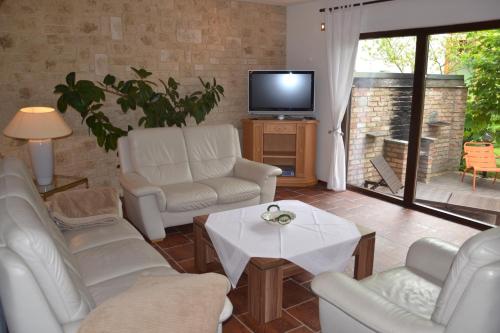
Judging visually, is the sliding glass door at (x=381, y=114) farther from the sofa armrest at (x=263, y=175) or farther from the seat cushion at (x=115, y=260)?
the seat cushion at (x=115, y=260)

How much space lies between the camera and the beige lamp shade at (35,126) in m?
3.38

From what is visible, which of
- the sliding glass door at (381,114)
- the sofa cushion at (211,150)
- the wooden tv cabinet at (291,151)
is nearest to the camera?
the sofa cushion at (211,150)

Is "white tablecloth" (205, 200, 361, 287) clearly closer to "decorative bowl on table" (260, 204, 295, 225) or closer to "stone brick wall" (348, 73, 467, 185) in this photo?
"decorative bowl on table" (260, 204, 295, 225)

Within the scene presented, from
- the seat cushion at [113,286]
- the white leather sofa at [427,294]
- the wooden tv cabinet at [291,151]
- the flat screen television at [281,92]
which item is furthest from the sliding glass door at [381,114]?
the seat cushion at [113,286]

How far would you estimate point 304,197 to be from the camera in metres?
5.18

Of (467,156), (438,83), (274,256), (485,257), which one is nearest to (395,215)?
(467,156)

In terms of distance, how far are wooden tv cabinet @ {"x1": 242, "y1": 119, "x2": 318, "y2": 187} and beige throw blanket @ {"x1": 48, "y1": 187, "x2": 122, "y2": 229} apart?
2.70m

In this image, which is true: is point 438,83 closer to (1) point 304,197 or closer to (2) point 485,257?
(1) point 304,197

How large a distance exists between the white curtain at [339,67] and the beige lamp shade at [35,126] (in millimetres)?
3297

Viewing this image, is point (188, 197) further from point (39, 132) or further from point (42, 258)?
point (42, 258)

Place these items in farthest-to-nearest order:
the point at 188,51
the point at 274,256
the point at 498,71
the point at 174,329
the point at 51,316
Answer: the point at 188,51
the point at 498,71
the point at 274,256
the point at 51,316
the point at 174,329

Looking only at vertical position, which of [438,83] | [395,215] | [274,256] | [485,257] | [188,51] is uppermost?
[188,51]

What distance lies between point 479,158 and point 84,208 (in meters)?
3.82

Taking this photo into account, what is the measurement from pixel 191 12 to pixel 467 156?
3.73 m
